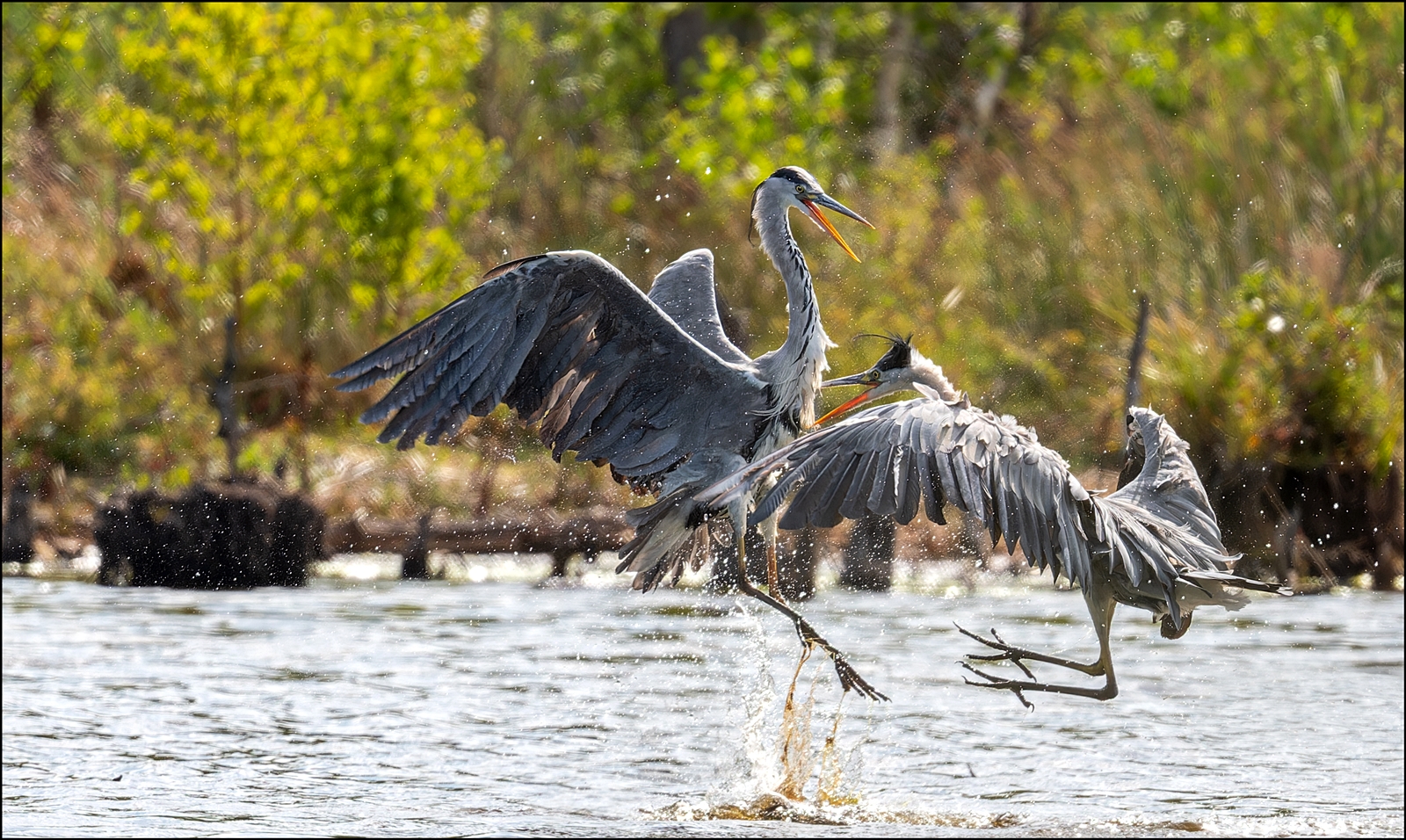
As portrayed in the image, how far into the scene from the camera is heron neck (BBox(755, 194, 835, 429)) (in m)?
7.07

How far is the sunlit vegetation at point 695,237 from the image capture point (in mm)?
13352

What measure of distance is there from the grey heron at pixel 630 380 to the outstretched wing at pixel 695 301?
18 centimetres

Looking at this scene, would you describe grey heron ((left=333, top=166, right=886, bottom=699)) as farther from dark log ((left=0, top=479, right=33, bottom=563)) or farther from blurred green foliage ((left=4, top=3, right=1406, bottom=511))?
dark log ((left=0, top=479, right=33, bottom=563))

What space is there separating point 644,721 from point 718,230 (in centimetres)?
954

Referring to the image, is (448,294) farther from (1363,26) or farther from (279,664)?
(1363,26)

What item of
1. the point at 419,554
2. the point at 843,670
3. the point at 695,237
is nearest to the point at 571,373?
the point at 843,670

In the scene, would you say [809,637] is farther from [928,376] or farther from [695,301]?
[695,301]

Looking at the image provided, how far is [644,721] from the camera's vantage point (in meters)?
8.03

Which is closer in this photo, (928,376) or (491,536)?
(928,376)

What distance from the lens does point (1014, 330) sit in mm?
15727

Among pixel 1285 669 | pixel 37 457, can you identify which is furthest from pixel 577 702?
pixel 37 457

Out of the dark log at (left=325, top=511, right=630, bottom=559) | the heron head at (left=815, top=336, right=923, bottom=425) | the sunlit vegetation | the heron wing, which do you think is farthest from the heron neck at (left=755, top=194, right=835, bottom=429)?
the sunlit vegetation

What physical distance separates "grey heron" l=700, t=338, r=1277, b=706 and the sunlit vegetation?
19.9ft

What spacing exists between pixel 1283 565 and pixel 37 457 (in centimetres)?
915
